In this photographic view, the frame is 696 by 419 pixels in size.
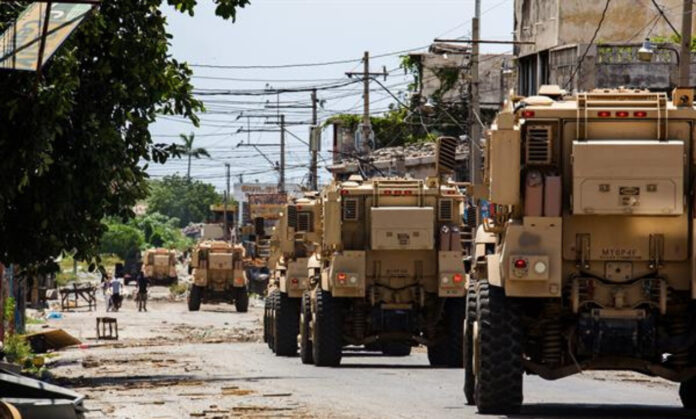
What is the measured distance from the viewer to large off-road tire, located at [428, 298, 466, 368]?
29641mm

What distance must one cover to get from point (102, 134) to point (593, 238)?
11.2m

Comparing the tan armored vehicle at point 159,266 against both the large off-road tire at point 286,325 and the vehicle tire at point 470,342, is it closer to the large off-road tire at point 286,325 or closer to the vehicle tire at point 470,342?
the large off-road tire at point 286,325

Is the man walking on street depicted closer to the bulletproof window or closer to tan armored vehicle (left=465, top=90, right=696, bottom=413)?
the bulletproof window

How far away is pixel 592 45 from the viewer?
53.3 meters

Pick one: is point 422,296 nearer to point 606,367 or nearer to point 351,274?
point 351,274

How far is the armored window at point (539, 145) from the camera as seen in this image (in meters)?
16.8

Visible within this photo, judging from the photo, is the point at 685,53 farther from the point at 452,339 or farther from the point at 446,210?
the point at 452,339

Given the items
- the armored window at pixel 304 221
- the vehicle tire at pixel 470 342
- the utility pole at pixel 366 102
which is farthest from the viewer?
the utility pole at pixel 366 102

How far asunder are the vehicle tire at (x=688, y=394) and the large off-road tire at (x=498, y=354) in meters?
2.55

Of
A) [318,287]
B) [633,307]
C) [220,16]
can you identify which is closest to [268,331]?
[318,287]

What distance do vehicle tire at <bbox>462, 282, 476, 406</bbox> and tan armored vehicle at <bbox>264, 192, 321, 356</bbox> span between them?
1408 cm

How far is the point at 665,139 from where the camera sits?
16781 millimetres

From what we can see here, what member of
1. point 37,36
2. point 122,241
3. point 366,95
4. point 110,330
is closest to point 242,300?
point 366,95

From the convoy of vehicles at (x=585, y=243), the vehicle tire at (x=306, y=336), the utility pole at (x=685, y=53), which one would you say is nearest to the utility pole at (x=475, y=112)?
the utility pole at (x=685, y=53)
